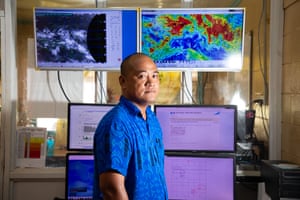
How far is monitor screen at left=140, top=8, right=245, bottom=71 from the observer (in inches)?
88.4

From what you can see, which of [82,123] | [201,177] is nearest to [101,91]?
[82,123]

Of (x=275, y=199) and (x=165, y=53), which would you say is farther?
(x=165, y=53)

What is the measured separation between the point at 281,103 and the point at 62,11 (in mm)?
1584

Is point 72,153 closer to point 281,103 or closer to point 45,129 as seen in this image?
point 45,129

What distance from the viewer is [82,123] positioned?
2203 mm

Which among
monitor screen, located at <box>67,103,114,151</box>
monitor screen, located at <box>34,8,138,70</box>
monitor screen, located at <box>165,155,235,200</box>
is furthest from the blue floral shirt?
monitor screen, located at <box>34,8,138,70</box>

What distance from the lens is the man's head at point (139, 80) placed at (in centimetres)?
138

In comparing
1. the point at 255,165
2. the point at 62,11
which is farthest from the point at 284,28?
the point at 62,11

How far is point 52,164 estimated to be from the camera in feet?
8.09

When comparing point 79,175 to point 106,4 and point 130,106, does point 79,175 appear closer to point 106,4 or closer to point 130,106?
point 130,106

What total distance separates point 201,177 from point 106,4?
55.2 inches

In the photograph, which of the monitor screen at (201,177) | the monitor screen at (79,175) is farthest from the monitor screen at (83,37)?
the monitor screen at (201,177)

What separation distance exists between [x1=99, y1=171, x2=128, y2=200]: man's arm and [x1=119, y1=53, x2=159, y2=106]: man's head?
0.33m

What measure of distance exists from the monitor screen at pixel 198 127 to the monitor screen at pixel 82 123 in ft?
1.28
